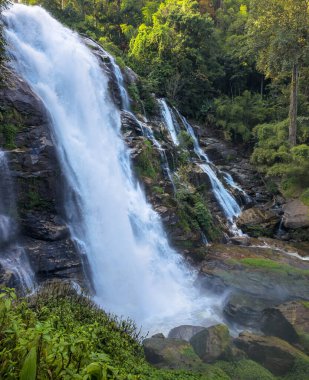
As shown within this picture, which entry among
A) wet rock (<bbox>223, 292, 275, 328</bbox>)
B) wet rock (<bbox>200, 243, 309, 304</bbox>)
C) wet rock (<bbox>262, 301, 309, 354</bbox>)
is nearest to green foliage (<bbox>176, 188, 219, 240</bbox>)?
wet rock (<bbox>200, 243, 309, 304</bbox>)

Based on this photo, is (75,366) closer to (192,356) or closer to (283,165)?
(192,356)

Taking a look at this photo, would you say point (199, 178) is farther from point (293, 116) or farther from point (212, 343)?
point (212, 343)

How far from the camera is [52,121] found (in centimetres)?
1199

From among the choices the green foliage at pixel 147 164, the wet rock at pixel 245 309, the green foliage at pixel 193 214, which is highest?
the green foliage at pixel 147 164

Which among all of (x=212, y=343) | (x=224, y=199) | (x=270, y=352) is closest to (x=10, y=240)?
(x=212, y=343)

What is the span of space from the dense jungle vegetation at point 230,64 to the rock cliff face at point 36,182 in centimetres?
901

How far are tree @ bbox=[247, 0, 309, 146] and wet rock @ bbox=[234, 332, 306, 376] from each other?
15.4 m

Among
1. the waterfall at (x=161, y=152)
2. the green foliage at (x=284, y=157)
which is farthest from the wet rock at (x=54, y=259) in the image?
the green foliage at (x=284, y=157)

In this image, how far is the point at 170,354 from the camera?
6.45 m

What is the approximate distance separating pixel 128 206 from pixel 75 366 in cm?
1033

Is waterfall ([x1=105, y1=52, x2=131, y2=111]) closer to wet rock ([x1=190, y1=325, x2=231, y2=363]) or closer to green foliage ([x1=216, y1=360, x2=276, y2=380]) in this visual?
wet rock ([x1=190, y1=325, x2=231, y2=363])

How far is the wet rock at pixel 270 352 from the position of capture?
6.54 metres

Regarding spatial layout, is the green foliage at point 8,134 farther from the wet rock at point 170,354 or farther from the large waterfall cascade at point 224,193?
the large waterfall cascade at point 224,193

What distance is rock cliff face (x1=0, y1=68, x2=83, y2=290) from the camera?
9.34m
